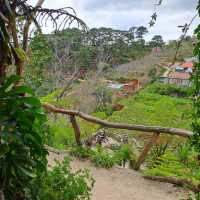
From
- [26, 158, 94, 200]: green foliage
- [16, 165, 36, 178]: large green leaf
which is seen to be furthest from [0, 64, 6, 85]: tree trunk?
[26, 158, 94, 200]: green foliage

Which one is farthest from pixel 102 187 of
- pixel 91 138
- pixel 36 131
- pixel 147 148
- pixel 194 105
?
pixel 194 105

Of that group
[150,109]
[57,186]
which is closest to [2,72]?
[57,186]

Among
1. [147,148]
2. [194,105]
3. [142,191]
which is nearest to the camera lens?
[194,105]

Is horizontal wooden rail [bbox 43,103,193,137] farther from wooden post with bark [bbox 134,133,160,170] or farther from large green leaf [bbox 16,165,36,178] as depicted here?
large green leaf [bbox 16,165,36,178]

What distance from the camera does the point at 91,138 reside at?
5191mm

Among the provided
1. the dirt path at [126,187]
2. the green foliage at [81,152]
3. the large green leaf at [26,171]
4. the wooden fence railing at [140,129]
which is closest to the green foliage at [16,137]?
the large green leaf at [26,171]

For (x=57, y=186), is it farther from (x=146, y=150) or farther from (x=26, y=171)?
(x=146, y=150)

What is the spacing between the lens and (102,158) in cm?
487

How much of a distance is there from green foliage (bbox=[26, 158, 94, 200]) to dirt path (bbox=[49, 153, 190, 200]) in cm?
97

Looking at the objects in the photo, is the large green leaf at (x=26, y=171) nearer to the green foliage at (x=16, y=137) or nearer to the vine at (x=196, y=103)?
the green foliage at (x=16, y=137)

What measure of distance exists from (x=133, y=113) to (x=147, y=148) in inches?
580

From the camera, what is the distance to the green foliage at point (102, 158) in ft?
15.8

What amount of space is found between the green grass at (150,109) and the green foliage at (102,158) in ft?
36.9

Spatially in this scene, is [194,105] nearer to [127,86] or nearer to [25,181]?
[25,181]
